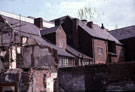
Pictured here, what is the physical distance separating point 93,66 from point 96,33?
20.7 meters

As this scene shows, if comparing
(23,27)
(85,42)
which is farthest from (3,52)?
(85,42)

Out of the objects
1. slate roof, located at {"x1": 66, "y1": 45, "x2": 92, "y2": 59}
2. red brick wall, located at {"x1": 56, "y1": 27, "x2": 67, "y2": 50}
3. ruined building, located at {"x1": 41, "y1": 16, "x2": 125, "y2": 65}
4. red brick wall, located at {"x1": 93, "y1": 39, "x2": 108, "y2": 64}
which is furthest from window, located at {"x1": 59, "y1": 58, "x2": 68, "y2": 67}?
red brick wall, located at {"x1": 93, "y1": 39, "x2": 108, "y2": 64}

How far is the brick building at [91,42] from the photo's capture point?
40.6 meters

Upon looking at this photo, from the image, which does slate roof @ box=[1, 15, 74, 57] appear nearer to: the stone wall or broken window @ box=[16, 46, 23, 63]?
broken window @ box=[16, 46, 23, 63]

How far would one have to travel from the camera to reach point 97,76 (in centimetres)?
2286

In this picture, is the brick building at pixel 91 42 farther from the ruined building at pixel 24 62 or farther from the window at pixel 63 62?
the ruined building at pixel 24 62

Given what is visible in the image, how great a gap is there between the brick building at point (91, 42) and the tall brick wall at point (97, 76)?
50.5 feet

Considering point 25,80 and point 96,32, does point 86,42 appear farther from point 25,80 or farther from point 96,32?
point 25,80

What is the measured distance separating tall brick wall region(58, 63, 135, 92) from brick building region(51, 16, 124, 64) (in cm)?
1539

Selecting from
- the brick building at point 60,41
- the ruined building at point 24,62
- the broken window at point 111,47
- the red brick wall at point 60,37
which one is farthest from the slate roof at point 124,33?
the ruined building at point 24,62

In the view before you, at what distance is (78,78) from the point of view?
2431 centimetres

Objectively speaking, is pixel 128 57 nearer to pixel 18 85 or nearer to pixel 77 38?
pixel 77 38

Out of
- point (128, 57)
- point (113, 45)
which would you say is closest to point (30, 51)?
→ point (113, 45)

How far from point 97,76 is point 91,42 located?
1786 cm
